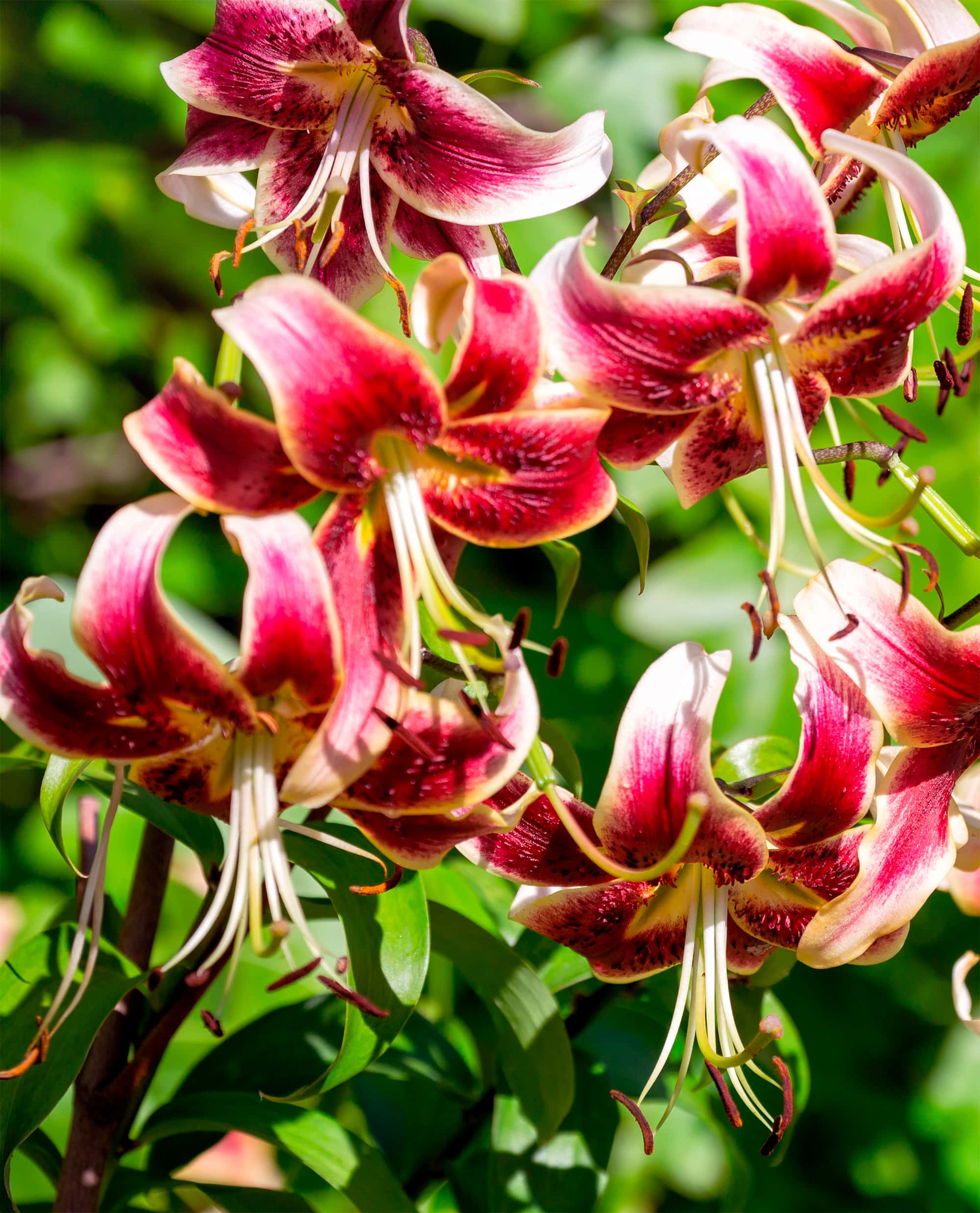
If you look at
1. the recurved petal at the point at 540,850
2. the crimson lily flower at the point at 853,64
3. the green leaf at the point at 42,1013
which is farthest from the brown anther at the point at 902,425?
the green leaf at the point at 42,1013

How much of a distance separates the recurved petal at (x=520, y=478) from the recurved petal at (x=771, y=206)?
0.09 m

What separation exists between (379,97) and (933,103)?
283 mm

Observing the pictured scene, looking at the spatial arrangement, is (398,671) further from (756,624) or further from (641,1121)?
Result: (641,1121)

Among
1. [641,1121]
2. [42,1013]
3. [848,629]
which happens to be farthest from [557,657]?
[42,1013]

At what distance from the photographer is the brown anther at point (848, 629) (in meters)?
0.54

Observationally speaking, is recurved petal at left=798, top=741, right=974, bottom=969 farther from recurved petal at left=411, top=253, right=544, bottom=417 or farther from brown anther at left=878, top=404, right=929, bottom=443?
recurved petal at left=411, top=253, right=544, bottom=417

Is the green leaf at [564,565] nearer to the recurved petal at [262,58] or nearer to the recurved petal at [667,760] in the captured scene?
the recurved petal at [667,760]

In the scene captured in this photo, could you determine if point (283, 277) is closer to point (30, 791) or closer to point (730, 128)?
point (730, 128)

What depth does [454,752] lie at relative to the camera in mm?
509

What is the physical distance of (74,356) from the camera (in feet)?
6.45

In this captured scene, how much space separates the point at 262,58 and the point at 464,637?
35 centimetres

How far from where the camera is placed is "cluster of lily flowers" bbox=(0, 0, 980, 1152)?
0.48m

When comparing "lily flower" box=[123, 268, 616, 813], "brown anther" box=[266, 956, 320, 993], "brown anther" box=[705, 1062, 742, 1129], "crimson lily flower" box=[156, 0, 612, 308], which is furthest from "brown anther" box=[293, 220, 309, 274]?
"brown anther" box=[705, 1062, 742, 1129]

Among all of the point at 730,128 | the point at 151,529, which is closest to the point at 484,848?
the point at 151,529
